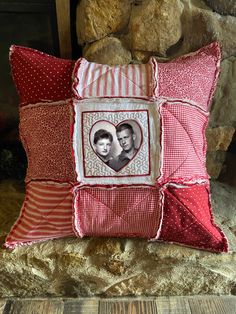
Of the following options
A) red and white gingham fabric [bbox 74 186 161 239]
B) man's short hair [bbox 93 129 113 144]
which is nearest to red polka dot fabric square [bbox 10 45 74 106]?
man's short hair [bbox 93 129 113 144]

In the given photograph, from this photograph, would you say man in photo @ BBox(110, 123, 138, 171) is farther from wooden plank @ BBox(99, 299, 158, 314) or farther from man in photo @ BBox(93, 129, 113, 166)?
wooden plank @ BBox(99, 299, 158, 314)

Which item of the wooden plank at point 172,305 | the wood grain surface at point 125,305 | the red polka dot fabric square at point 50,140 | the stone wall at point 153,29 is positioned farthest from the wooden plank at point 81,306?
the stone wall at point 153,29

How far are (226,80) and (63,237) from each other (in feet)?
1.89

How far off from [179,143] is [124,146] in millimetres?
115

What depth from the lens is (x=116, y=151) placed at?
771mm

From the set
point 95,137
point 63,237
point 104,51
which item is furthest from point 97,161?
point 104,51

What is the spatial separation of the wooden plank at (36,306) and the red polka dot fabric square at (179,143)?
15.1 inches

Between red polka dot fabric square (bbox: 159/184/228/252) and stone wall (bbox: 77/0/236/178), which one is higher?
stone wall (bbox: 77/0/236/178)

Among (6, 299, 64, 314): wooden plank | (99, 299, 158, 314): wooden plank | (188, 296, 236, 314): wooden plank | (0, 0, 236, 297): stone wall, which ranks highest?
(0, 0, 236, 297): stone wall

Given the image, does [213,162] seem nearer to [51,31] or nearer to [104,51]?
[104,51]

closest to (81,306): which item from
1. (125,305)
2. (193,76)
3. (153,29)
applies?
(125,305)

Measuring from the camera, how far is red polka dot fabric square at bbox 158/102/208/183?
779 millimetres

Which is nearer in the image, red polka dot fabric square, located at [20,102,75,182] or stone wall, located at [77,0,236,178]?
red polka dot fabric square, located at [20,102,75,182]

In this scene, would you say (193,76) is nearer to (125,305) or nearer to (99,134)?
(99,134)
